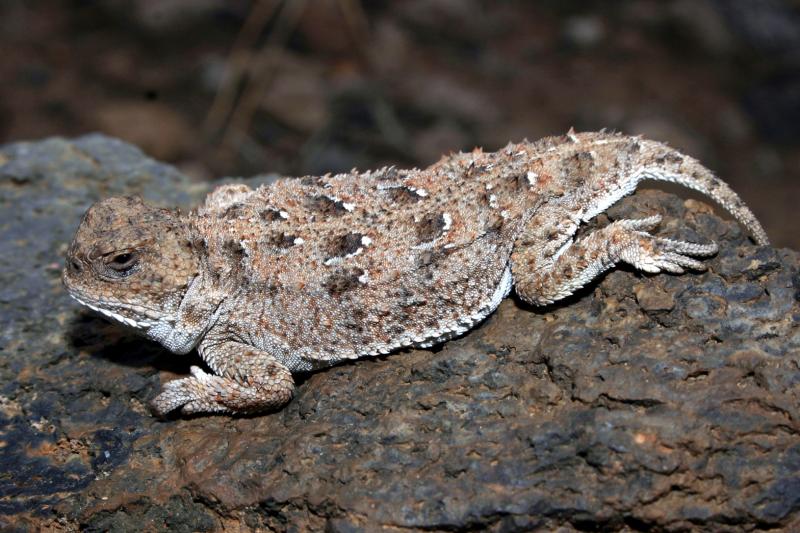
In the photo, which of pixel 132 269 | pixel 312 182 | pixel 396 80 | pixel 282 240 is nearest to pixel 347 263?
pixel 282 240

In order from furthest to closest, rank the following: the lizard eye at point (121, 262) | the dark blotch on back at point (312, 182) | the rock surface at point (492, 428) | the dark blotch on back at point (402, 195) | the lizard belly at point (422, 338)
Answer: the dark blotch on back at point (312, 182) < the dark blotch on back at point (402, 195) < the lizard belly at point (422, 338) < the lizard eye at point (121, 262) < the rock surface at point (492, 428)

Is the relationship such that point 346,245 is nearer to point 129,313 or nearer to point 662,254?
point 129,313

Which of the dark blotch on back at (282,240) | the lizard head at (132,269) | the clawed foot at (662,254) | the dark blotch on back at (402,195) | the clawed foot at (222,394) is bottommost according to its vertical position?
the clawed foot at (222,394)

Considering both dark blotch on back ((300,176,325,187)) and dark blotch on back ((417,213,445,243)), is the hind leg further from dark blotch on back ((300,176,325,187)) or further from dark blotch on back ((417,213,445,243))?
dark blotch on back ((300,176,325,187))

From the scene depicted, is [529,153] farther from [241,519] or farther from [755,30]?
[755,30]

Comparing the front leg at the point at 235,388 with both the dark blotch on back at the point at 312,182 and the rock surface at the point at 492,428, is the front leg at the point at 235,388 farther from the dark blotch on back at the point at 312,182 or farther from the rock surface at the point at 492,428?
the dark blotch on back at the point at 312,182

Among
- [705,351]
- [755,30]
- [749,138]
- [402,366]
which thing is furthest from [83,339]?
[755,30]

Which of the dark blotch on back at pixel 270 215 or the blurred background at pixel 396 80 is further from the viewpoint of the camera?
the blurred background at pixel 396 80

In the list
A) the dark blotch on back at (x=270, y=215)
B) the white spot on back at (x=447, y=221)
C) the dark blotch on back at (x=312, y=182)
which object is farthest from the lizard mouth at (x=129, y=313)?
the white spot on back at (x=447, y=221)
